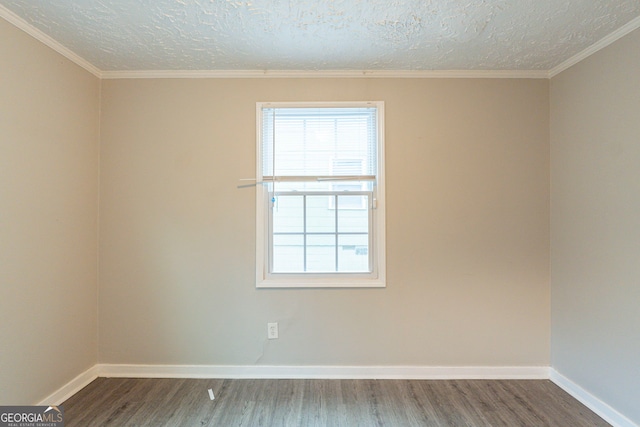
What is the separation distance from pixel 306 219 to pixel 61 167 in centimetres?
173

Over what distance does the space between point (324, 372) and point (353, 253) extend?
0.95 m

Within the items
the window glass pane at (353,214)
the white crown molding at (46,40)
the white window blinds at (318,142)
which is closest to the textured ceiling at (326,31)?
the white crown molding at (46,40)

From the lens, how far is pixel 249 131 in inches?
89.2

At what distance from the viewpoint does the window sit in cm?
227

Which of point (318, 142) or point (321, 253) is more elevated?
point (318, 142)

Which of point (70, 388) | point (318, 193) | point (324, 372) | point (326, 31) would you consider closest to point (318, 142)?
point (318, 193)

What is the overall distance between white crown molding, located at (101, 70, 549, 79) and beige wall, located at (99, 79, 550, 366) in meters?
0.05

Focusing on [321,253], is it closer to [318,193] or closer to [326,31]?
[318,193]

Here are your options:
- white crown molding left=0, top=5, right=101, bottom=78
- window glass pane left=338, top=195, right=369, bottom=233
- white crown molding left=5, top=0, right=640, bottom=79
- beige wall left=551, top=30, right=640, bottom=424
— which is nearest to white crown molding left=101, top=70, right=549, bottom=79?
white crown molding left=5, top=0, right=640, bottom=79

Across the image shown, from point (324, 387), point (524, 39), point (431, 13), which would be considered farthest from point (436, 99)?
point (324, 387)

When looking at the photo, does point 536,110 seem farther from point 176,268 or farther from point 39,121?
point 39,121

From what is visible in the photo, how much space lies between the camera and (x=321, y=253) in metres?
2.30

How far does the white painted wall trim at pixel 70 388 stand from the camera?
6.13ft

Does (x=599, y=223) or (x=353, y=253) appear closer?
(x=599, y=223)
